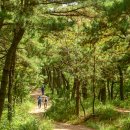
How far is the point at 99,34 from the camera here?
1928cm

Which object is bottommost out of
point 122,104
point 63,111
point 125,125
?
point 125,125

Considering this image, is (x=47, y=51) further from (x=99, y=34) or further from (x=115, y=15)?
(x=115, y=15)

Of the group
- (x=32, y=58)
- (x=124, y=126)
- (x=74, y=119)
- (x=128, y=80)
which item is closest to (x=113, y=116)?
(x=74, y=119)

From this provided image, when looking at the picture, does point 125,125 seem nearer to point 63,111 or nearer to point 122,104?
point 63,111

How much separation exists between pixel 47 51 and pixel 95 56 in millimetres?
4187

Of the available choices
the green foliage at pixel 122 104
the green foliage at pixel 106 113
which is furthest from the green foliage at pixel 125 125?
the green foliage at pixel 122 104

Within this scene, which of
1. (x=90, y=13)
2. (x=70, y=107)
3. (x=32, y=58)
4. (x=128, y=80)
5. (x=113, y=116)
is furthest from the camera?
(x=128, y=80)

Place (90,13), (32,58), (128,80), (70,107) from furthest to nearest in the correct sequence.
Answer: (128,80)
(70,107)
(32,58)
(90,13)

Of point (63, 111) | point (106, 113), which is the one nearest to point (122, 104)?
point (63, 111)

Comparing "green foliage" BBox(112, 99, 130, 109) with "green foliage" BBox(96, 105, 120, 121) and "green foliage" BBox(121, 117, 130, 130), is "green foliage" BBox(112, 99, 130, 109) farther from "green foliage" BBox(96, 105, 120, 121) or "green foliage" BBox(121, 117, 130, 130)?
"green foliage" BBox(121, 117, 130, 130)

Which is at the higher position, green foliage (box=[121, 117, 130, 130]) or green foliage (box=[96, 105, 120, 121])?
green foliage (box=[96, 105, 120, 121])

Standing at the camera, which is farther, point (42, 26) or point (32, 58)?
point (32, 58)

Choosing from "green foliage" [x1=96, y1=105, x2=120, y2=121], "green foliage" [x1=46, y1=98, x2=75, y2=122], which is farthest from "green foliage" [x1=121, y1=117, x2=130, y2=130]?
"green foliage" [x1=46, y1=98, x2=75, y2=122]

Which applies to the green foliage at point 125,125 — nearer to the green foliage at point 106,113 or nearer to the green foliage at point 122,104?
the green foliage at point 106,113
